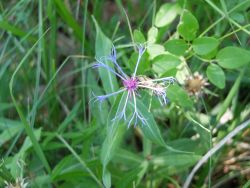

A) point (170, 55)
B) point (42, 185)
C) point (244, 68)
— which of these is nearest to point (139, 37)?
point (170, 55)

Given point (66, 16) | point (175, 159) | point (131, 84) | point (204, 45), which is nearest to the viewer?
point (131, 84)

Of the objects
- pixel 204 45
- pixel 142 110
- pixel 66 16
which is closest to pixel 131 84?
pixel 142 110

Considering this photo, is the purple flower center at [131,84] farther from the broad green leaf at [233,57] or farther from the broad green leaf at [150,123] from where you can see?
A: the broad green leaf at [233,57]

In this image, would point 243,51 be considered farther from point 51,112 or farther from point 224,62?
point 51,112

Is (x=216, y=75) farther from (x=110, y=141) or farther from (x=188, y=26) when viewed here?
(x=110, y=141)

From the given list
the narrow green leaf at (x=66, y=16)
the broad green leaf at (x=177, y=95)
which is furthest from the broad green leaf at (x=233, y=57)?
the narrow green leaf at (x=66, y=16)
